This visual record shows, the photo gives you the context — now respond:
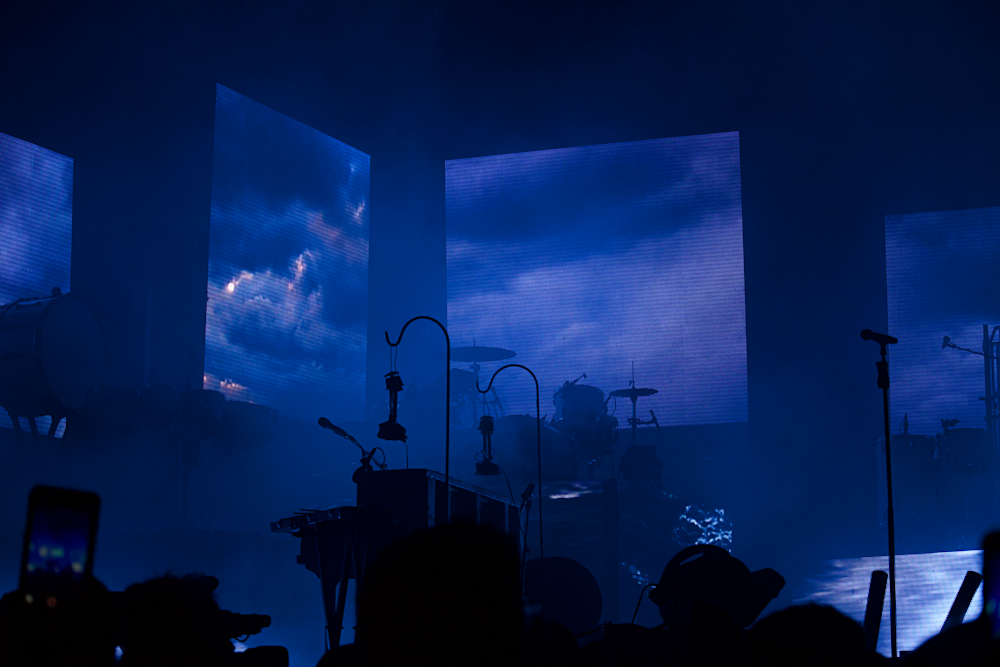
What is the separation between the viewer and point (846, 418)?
33.9 ft

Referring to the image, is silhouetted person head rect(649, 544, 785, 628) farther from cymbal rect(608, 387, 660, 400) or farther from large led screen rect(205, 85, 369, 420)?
large led screen rect(205, 85, 369, 420)

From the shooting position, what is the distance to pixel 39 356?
793 centimetres

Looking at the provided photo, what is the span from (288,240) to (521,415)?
3770 mm

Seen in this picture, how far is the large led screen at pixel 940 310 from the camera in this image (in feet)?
33.3

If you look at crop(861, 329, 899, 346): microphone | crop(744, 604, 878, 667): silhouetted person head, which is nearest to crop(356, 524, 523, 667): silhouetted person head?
crop(744, 604, 878, 667): silhouetted person head

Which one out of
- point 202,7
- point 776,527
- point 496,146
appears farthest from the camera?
point 496,146

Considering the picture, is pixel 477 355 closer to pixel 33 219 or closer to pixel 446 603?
pixel 33 219

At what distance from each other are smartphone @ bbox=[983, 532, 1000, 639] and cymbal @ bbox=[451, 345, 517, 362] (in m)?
9.44

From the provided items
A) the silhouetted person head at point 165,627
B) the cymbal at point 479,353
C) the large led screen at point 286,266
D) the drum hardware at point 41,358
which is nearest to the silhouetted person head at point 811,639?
the silhouetted person head at point 165,627

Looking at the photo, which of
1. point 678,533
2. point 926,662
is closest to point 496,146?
point 678,533

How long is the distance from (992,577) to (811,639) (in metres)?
0.40

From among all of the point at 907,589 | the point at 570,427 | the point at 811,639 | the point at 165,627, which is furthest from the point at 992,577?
the point at 570,427

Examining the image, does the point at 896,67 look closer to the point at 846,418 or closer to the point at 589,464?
the point at 846,418

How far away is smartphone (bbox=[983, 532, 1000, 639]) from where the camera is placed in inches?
45.0
